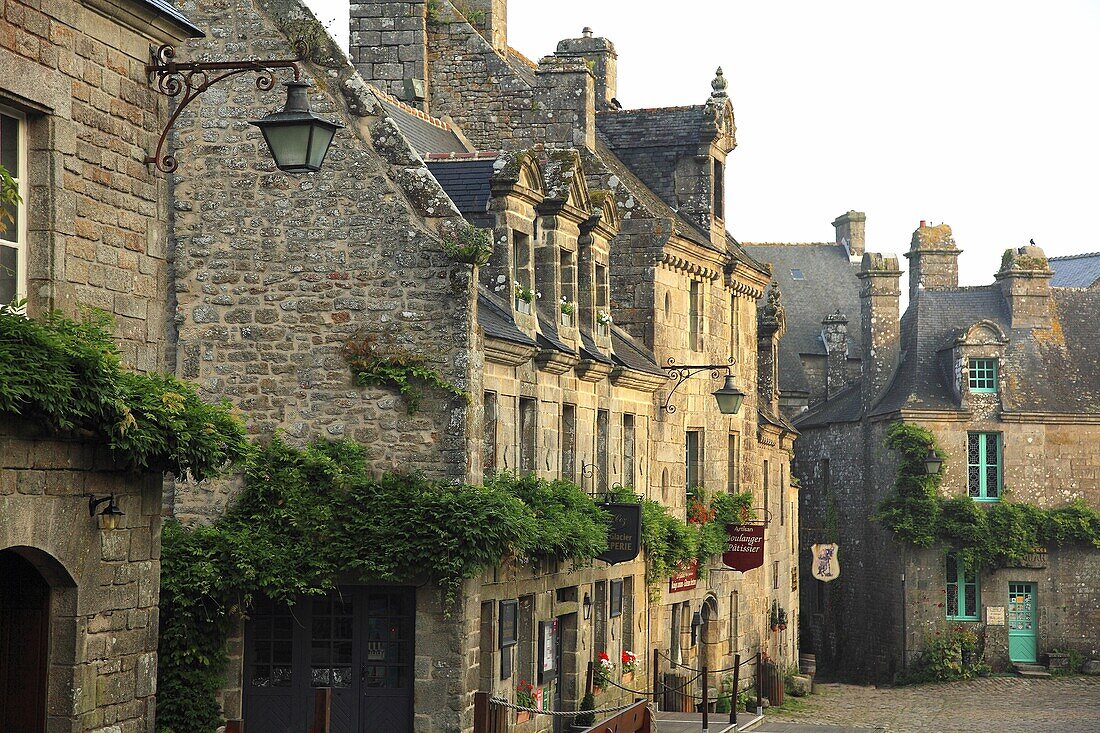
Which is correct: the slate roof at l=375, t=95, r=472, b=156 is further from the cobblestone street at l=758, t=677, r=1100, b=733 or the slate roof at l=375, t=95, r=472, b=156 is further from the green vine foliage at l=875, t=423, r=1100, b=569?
the green vine foliage at l=875, t=423, r=1100, b=569

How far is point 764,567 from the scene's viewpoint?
1356 inches

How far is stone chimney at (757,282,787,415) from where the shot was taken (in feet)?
120

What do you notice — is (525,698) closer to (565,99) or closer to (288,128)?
(565,99)

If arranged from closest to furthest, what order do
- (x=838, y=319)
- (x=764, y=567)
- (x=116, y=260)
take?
Result: (x=116, y=260) < (x=764, y=567) < (x=838, y=319)

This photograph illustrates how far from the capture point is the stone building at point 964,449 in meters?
38.7

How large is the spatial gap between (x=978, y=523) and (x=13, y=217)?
31734 mm

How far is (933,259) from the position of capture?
42875 millimetres

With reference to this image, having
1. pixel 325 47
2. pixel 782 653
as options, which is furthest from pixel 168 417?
pixel 782 653

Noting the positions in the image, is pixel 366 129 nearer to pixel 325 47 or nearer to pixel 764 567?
pixel 325 47

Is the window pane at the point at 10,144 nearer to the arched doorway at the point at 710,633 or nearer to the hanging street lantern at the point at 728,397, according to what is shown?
the hanging street lantern at the point at 728,397

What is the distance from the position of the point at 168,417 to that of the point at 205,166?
7942mm

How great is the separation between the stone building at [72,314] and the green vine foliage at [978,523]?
29959 mm

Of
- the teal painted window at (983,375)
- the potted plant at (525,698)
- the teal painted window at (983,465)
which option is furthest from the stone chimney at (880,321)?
the potted plant at (525,698)

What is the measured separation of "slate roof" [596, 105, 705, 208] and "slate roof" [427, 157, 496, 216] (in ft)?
33.5
